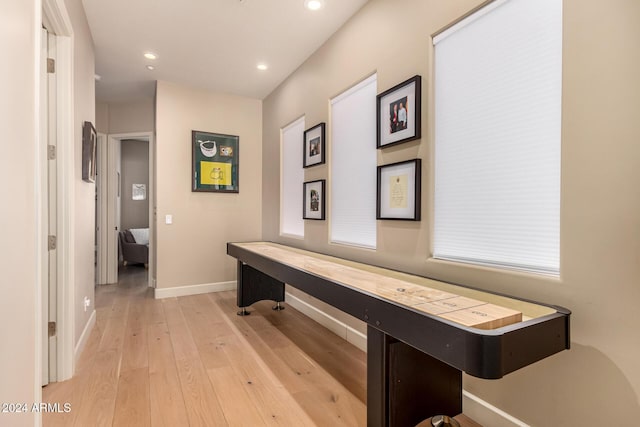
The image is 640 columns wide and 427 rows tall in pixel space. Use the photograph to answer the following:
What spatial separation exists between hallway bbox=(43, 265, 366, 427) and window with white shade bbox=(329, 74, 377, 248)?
3.21 feet

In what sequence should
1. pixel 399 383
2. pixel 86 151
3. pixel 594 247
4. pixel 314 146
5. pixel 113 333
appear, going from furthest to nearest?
1. pixel 314 146
2. pixel 113 333
3. pixel 86 151
4. pixel 399 383
5. pixel 594 247

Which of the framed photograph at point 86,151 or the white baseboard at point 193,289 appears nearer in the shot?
the framed photograph at point 86,151

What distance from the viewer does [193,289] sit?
4457 mm

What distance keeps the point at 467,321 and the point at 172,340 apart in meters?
2.62

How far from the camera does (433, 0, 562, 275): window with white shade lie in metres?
1.52

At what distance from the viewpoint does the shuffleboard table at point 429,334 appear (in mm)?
1108

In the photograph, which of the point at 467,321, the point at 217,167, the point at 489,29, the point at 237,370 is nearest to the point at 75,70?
the point at 217,167

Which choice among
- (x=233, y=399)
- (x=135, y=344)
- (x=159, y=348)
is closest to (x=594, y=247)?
(x=233, y=399)

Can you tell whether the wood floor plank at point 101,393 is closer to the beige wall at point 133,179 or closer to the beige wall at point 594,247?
the beige wall at point 594,247

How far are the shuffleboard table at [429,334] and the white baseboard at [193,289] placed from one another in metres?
2.80

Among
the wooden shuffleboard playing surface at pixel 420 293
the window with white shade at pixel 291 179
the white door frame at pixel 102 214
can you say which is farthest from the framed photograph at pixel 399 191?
the white door frame at pixel 102 214

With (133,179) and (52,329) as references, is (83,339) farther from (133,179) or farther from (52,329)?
(133,179)

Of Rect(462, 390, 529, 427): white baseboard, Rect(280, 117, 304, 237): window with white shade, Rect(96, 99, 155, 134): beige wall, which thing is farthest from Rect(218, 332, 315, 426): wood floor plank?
Rect(96, 99, 155, 134): beige wall

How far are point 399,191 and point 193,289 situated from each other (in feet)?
11.0
